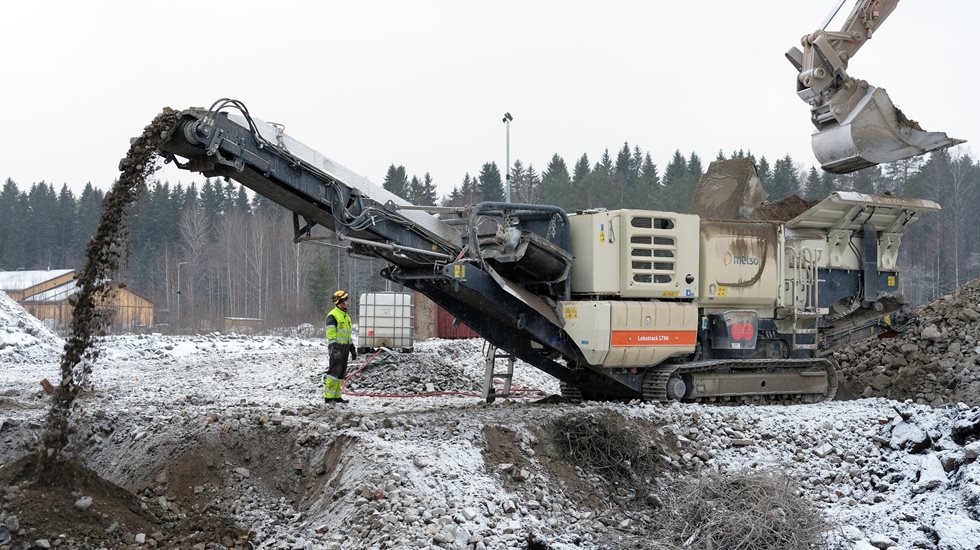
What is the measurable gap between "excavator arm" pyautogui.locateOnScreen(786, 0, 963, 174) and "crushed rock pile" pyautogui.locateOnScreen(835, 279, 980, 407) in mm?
2817

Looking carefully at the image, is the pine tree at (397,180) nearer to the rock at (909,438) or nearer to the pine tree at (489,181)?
the pine tree at (489,181)

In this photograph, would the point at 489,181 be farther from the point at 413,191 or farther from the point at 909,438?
the point at 909,438

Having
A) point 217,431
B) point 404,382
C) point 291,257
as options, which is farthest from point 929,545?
point 291,257

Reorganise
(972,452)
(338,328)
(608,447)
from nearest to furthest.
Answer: (972,452) → (608,447) → (338,328)

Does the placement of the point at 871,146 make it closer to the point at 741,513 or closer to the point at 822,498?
the point at 822,498

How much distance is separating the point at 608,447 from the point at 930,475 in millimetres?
3013

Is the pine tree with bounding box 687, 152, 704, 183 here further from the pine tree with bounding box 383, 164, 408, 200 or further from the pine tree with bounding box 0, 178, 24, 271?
the pine tree with bounding box 0, 178, 24, 271

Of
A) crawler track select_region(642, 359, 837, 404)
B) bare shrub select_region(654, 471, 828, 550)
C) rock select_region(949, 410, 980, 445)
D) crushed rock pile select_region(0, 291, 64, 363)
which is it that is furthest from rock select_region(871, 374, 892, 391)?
crushed rock pile select_region(0, 291, 64, 363)

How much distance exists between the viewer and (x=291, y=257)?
Result: 50.4 metres

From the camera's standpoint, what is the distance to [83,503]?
273 inches

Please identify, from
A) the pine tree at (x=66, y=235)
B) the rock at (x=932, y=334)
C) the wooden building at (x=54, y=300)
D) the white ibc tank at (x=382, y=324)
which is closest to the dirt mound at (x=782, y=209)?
the rock at (x=932, y=334)

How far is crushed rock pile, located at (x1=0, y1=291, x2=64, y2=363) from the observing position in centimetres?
2028

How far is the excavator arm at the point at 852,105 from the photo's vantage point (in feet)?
40.6

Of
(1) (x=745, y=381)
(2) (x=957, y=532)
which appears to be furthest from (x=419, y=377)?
(2) (x=957, y=532)
